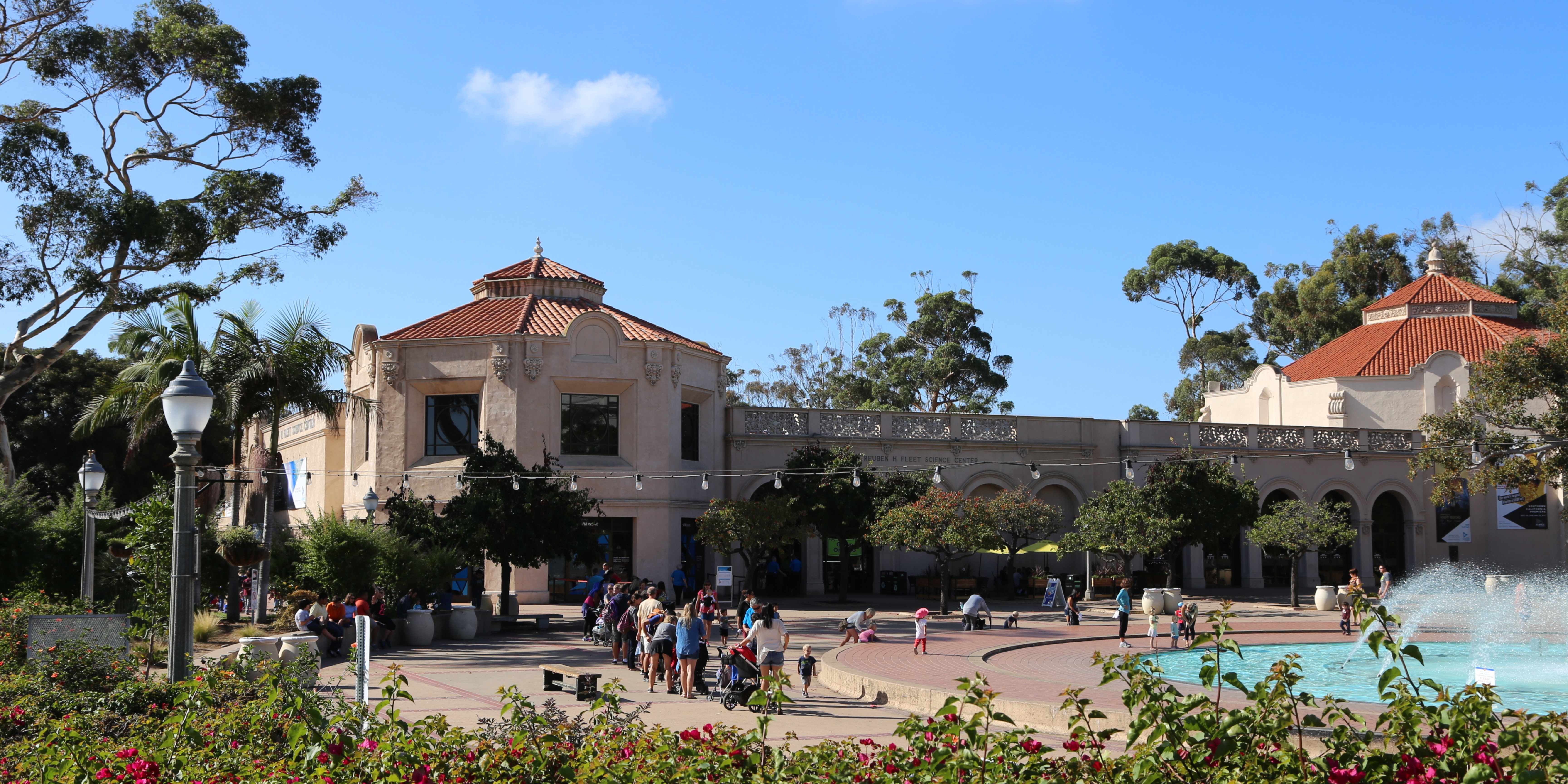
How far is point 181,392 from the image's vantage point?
951cm

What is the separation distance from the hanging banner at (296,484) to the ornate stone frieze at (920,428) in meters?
21.1

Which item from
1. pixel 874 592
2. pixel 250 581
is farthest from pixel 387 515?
pixel 874 592

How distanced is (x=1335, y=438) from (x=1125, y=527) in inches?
591

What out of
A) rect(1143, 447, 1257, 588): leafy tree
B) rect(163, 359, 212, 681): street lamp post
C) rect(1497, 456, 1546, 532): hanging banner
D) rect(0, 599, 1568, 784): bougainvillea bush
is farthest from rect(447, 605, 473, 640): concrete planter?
rect(1497, 456, 1546, 532): hanging banner

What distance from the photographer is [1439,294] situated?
51.3 metres

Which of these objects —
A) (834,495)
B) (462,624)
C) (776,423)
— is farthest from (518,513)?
(776,423)

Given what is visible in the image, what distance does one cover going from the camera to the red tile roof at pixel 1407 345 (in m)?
47.5

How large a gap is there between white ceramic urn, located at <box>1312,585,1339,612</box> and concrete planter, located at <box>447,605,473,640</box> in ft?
76.9

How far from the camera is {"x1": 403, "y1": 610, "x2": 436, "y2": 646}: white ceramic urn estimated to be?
24141 millimetres

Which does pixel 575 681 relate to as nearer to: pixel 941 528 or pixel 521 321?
pixel 941 528

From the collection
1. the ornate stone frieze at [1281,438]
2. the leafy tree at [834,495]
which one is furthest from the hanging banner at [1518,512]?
the leafy tree at [834,495]

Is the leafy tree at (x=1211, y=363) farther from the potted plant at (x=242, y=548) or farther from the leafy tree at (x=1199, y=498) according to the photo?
the potted plant at (x=242, y=548)

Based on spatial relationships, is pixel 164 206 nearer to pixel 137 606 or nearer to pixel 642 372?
pixel 137 606

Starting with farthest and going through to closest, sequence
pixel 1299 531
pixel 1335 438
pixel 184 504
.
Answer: pixel 1335 438, pixel 1299 531, pixel 184 504
